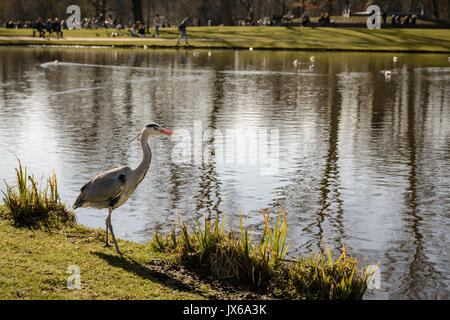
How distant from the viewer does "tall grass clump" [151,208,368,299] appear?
7.15m

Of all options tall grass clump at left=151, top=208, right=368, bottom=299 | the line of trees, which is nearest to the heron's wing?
tall grass clump at left=151, top=208, right=368, bottom=299

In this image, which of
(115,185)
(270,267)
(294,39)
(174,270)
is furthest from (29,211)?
(294,39)

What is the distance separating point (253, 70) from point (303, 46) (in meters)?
18.3

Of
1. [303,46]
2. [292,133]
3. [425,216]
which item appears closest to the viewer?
[425,216]

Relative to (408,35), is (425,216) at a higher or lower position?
lower

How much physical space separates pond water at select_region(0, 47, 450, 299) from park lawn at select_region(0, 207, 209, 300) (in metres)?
0.97

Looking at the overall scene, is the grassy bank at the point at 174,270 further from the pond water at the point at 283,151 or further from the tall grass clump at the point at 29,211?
the pond water at the point at 283,151

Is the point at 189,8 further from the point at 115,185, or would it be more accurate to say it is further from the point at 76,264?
the point at 76,264

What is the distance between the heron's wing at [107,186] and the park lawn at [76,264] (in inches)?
28.4

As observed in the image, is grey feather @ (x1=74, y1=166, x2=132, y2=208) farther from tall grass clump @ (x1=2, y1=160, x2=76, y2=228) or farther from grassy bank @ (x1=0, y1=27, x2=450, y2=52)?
grassy bank @ (x1=0, y1=27, x2=450, y2=52)

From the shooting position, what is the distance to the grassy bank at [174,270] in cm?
706

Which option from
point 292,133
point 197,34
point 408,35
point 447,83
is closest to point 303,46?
point 408,35

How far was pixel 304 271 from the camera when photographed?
7371 millimetres
